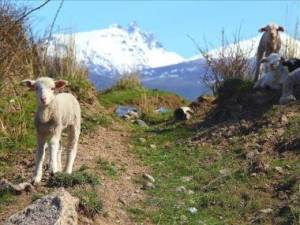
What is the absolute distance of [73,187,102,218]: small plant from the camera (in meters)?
8.61

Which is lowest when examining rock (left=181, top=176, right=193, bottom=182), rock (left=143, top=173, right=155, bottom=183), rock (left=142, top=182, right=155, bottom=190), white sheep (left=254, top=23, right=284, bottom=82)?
rock (left=181, top=176, right=193, bottom=182)

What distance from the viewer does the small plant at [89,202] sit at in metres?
8.61

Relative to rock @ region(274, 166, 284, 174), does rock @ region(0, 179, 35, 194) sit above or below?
above

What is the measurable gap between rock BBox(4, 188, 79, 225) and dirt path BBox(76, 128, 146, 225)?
0.99ft

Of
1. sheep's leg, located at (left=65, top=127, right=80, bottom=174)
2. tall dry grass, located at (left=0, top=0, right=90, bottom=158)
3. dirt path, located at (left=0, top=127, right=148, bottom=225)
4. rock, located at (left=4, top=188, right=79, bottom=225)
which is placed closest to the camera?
rock, located at (left=4, top=188, right=79, bottom=225)

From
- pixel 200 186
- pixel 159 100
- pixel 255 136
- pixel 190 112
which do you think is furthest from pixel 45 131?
pixel 159 100

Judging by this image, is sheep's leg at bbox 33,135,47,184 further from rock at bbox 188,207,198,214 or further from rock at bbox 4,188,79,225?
rock at bbox 188,207,198,214

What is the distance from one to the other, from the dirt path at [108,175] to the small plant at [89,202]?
92 mm

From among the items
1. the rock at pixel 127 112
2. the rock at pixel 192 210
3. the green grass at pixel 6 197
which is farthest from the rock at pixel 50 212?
the rock at pixel 127 112

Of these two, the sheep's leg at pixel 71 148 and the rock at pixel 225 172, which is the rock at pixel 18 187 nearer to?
the sheep's leg at pixel 71 148

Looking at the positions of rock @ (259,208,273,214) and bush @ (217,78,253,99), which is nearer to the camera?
rock @ (259,208,273,214)

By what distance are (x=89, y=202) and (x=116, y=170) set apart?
8.28 feet

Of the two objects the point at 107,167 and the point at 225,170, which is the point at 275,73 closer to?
the point at 225,170

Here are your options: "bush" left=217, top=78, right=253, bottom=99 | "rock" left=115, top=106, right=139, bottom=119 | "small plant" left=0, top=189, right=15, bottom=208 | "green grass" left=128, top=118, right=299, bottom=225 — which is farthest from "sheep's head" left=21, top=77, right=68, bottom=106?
"rock" left=115, top=106, right=139, bottom=119
